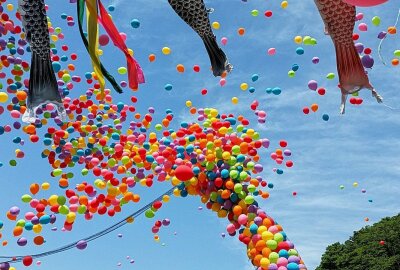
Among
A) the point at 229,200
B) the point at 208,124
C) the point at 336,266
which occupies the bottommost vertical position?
the point at 229,200

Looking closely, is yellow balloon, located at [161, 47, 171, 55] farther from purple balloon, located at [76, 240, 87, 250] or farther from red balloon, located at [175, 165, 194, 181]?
purple balloon, located at [76, 240, 87, 250]

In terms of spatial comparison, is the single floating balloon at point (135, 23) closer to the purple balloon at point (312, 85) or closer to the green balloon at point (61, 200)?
the purple balloon at point (312, 85)

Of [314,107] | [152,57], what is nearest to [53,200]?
[152,57]

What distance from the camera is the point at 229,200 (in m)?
7.27

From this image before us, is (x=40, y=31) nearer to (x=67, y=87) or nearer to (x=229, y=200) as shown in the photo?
(x=67, y=87)

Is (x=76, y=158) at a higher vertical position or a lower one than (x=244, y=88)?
lower

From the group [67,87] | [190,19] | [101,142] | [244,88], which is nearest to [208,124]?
[244,88]

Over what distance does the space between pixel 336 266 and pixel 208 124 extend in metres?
11.7

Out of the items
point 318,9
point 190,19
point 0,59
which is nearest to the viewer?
point 318,9

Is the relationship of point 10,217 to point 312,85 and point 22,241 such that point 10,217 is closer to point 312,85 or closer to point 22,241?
point 22,241

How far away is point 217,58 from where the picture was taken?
5398 millimetres

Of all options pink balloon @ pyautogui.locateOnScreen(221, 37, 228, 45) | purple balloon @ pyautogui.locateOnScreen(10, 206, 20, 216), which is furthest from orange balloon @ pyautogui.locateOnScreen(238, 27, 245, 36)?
purple balloon @ pyautogui.locateOnScreen(10, 206, 20, 216)

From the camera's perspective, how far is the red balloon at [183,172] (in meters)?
7.11

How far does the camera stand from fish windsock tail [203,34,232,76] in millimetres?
5379
